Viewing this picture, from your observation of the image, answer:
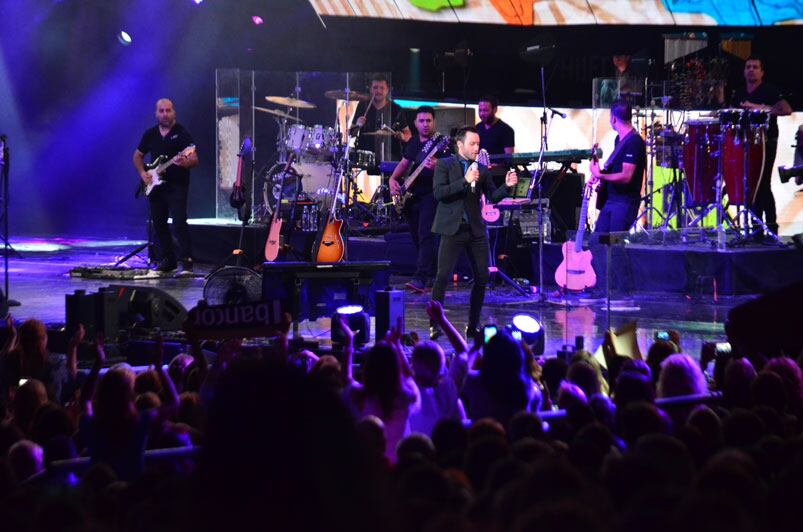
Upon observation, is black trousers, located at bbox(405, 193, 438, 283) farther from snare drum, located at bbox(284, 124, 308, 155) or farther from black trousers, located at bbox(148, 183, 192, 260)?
snare drum, located at bbox(284, 124, 308, 155)

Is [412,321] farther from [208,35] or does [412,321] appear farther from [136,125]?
[136,125]

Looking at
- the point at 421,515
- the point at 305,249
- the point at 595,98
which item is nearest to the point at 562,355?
the point at 421,515

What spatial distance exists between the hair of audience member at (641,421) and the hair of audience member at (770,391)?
3.10 feet

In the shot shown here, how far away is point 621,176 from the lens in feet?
39.9

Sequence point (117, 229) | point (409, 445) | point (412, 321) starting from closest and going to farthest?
point (409, 445)
point (412, 321)
point (117, 229)

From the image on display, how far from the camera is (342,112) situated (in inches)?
770

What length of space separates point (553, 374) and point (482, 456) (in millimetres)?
2949

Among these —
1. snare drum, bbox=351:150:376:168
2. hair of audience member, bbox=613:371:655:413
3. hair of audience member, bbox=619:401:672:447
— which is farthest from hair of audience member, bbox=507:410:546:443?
snare drum, bbox=351:150:376:168

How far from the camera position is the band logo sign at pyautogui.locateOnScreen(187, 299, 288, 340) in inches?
252

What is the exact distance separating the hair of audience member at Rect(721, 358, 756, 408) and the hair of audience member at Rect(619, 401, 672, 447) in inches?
45.2

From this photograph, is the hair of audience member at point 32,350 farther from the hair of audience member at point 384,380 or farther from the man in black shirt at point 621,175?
the man in black shirt at point 621,175

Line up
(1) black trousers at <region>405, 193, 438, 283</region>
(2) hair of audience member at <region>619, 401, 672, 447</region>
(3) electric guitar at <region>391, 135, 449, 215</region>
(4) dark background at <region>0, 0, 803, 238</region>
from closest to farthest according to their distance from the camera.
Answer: (2) hair of audience member at <region>619, 401, 672, 447</region>, (3) electric guitar at <region>391, 135, 449, 215</region>, (1) black trousers at <region>405, 193, 438, 283</region>, (4) dark background at <region>0, 0, 803, 238</region>

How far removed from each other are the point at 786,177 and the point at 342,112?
8.19 meters

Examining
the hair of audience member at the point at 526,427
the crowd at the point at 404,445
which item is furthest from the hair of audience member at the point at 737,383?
the hair of audience member at the point at 526,427
